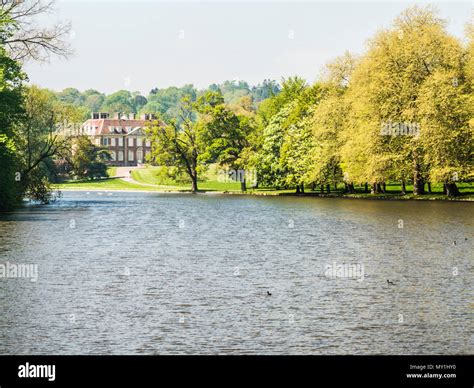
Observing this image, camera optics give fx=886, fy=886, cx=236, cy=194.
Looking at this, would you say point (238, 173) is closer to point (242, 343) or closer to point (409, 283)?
point (409, 283)

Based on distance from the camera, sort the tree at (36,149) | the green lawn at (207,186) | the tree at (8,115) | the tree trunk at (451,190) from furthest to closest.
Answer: the green lawn at (207,186) < the tree trunk at (451,190) < the tree at (36,149) < the tree at (8,115)

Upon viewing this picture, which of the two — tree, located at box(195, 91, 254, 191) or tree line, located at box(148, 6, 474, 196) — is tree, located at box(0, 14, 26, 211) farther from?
tree, located at box(195, 91, 254, 191)

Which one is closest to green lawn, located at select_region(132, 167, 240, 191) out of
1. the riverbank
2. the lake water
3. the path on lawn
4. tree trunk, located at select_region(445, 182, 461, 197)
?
the riverbank

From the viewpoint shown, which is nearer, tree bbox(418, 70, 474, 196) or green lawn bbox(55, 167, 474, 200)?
tree bbox(418, 70, 474, 196)

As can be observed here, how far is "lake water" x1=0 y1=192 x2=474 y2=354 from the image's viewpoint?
18328 millimetres

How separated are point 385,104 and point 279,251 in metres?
39.2

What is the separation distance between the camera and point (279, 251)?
1380 inches

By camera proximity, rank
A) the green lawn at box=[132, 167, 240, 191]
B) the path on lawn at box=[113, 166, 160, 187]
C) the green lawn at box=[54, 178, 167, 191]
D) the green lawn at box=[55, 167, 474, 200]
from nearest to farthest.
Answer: the green lawn at box=[55, 167, 474, 200] → the green lawn at box=[132, 167, 240, 191] → the green lawn at box=[54, 178, 167, 191] → the path on lawn at box=[113, 166, 160, 187]

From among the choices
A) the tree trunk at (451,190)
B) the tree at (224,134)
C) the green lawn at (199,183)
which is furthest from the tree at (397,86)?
the green lawn at (199,183)

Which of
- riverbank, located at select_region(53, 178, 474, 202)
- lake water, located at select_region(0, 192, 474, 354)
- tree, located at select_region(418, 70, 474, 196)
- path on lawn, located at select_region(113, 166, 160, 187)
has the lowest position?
lake water, located at select_region(0, 192, 474, 354)

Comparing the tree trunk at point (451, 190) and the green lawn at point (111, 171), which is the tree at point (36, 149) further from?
the green lawn at point (111, 171)

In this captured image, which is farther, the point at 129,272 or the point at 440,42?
the point at 440,42

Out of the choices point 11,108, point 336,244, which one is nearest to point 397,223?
point 336,244

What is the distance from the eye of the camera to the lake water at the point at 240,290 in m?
18.3
